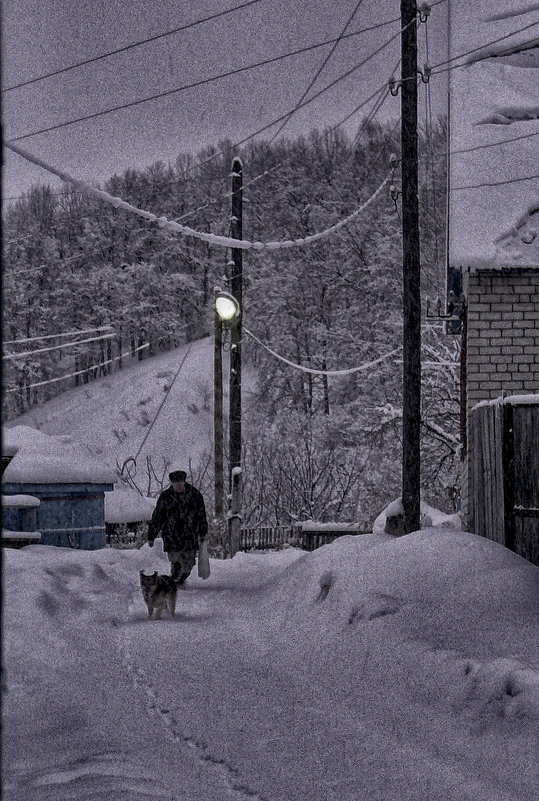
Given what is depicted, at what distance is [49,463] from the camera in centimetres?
1814

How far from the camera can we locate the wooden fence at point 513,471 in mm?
9391

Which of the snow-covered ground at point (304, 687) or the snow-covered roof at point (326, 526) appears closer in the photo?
the snow-covered ground at point (304, 687)

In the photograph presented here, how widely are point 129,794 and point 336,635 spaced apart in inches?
175

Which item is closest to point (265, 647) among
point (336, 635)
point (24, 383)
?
point (336, 635)

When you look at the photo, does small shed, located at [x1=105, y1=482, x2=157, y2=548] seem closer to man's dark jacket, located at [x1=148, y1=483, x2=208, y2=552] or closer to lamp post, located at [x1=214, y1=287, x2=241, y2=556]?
lamp post, located at [x1=214, y1=287, x2=241, y2=556]

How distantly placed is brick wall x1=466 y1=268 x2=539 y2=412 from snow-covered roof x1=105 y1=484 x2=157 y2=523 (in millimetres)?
14524

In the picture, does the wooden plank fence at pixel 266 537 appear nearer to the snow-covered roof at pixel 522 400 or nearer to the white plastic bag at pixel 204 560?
the white plastic bag at pixel 204 560

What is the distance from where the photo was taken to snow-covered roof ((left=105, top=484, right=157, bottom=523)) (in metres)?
25.7

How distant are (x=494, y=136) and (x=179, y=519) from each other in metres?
7.29

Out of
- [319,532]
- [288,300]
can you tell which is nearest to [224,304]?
[319,532]

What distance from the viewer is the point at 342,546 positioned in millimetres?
11453

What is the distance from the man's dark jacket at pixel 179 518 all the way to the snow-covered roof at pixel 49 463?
244 inches

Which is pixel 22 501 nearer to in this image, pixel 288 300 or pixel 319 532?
pixel 319 532

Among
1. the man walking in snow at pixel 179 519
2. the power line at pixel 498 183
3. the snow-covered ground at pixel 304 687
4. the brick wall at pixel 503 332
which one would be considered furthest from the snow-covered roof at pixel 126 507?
the power line at pixel 498 183
